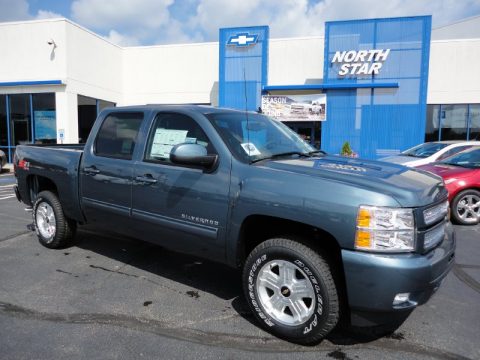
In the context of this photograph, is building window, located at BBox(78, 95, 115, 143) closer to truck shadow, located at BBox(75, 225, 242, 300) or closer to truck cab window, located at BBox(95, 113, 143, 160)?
truck shadow, located at BBox(75, 225, 242, 300)

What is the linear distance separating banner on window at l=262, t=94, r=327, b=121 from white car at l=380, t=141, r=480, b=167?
895 cm

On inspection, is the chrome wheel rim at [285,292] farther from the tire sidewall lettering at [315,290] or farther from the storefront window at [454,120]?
the storefront window at [454,120]

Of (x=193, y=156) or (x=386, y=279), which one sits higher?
(x=193, y=156)

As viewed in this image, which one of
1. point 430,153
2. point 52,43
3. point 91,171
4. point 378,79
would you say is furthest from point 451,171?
point 52,43

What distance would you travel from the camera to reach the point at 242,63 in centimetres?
1973

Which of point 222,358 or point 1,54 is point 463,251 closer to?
point 222,358

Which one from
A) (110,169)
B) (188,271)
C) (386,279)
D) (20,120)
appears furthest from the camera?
(20,120)

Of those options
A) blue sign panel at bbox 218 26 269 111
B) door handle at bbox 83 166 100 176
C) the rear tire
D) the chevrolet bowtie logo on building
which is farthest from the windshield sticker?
the chevrolet bowtie logo on building

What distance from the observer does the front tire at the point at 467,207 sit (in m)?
7.29

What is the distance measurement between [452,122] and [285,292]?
19.6 meters

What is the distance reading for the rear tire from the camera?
5.19 meters

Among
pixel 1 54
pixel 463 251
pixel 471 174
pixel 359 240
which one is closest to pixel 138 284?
pixel 359 240

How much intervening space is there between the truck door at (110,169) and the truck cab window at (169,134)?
0.27m

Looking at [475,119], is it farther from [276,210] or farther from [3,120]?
[3,120]
